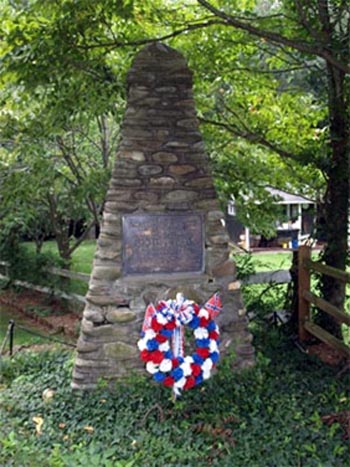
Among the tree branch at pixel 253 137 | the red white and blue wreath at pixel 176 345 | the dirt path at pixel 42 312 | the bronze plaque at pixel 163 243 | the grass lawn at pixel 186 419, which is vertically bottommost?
the dirt path at pixel 42 312

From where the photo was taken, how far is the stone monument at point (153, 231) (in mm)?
4285

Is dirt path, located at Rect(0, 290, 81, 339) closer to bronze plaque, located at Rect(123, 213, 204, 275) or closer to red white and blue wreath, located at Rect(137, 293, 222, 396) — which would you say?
bronze plaque, located at Rect(123, 213, 204, 275)

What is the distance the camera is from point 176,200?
14.4ft

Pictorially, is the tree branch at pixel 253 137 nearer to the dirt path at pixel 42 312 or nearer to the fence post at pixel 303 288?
the fence post at pixel 303 288

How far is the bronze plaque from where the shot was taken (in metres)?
4.29

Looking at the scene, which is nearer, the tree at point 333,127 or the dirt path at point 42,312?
the tree at point 333,127

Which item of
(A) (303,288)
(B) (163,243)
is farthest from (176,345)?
(A) (303,288)

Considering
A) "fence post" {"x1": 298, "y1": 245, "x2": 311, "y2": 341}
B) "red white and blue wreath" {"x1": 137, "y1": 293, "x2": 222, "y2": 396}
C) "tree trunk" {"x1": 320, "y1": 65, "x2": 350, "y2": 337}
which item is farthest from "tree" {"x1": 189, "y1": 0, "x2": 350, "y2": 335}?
"red white and blue wreath" {"x1": 137, "y1": 293, "x2": 222, "y2": 396}

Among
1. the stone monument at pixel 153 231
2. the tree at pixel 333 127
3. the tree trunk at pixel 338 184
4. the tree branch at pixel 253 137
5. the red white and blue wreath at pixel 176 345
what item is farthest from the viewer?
the tree branch at pixel 253 137

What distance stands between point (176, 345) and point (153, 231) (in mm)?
1009

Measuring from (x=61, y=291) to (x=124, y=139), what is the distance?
4.47 meters

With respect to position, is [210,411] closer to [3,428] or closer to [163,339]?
[163,339]

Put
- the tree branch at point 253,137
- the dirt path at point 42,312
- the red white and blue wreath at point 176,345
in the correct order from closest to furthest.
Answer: the red white and blue wreath at point 176,345
the tree branch at point 253,137
the dirt path at point 42,312

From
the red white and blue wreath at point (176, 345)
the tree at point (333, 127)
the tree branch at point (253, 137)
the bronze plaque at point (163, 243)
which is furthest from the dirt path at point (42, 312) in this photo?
the tree at point (333, 127)
